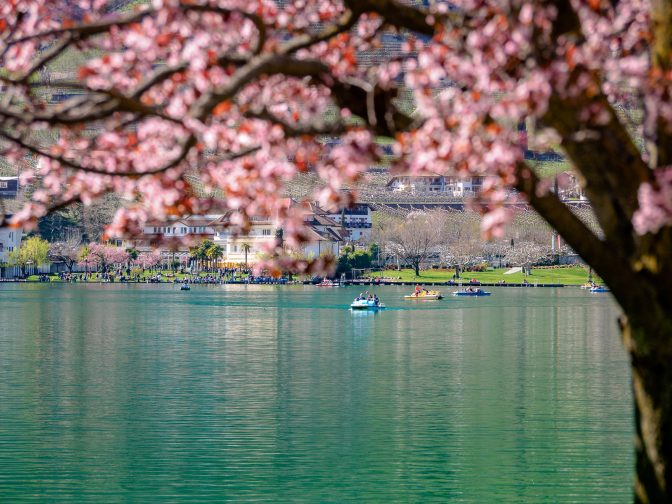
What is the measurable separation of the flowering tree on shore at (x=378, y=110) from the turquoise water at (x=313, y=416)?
55.0 feet

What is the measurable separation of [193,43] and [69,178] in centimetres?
261

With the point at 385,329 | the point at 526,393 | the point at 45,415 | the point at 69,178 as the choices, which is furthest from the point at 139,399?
the point at 385,329

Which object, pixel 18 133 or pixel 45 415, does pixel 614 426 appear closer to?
pixel 45 415

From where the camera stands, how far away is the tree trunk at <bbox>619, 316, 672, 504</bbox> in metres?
10.7

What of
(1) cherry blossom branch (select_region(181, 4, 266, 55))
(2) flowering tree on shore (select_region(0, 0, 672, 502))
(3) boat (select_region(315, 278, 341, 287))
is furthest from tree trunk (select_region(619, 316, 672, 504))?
(3) boat (select_region(315, 278, 341, 287))

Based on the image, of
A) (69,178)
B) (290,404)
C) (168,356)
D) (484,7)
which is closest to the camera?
(484,7)

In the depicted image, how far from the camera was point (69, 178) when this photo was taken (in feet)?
38.9

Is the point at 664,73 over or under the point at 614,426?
over

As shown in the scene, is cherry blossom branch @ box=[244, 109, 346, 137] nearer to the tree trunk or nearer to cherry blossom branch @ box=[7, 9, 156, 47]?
cherry blossom branch @ box=[7, 9, 156, 47]

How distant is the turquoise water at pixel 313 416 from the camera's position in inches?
1122

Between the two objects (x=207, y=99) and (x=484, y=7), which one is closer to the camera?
(x=207, y=99)

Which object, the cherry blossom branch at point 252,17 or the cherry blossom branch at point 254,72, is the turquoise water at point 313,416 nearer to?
the cherry blossom branch at point 254,72

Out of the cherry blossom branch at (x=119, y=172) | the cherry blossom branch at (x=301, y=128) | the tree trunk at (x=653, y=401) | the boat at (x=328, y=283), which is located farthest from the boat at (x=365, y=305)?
the cherry blossom branch at (x=301, y=128)

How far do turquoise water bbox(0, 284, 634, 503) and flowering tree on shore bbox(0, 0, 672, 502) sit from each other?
55.0 feet
